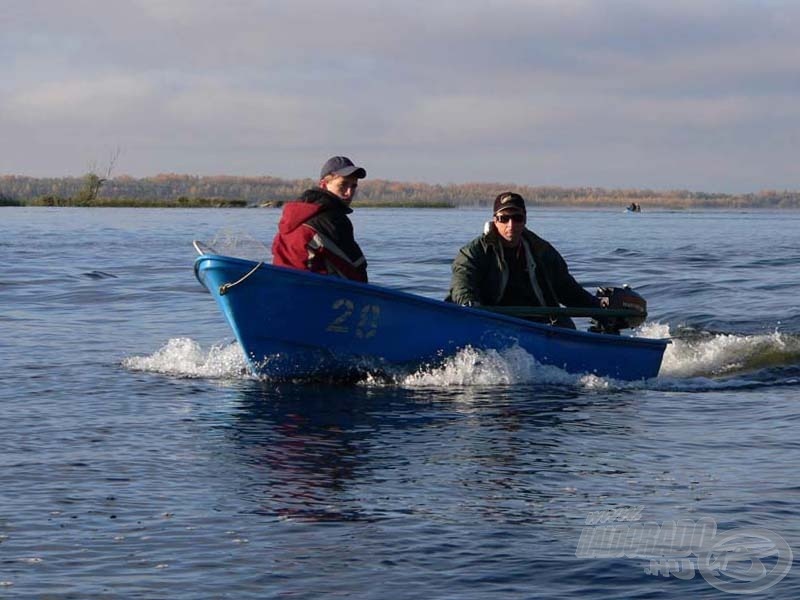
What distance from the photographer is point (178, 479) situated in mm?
7863

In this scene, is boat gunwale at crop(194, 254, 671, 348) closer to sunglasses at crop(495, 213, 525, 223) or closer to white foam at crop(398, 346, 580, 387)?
white foam at crop(398, 346, 580, 387)

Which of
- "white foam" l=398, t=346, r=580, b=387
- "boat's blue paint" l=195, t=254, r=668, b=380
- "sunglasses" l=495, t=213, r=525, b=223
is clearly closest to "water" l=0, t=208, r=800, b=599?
"white foam" l=398, t=346, r=580, b=387

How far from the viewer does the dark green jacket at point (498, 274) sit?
1159 cm

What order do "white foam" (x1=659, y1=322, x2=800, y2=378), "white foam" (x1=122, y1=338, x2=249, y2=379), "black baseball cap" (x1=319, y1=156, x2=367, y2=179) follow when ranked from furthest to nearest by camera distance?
"white foam" (x1=659, y1=322, x2=800, y2=378) → "white foam" (x1=122, y1=338, x2=249, y2=379) → "black baseball cap" (x1=319, y1=156, x2=367, y2=179)

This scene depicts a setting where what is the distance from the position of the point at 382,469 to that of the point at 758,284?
55.5 ft

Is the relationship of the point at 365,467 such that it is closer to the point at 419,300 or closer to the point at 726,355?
the point at 419,300

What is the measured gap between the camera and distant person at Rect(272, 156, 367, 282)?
10773 mm

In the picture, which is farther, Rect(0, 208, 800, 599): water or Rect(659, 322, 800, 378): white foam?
Rect(659, 322, 800, 378): white foam

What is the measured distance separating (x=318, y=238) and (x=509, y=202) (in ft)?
5.49

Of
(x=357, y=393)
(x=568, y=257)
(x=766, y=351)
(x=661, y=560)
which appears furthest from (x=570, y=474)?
(x=568, y=257)

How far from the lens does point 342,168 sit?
10.7 metres
